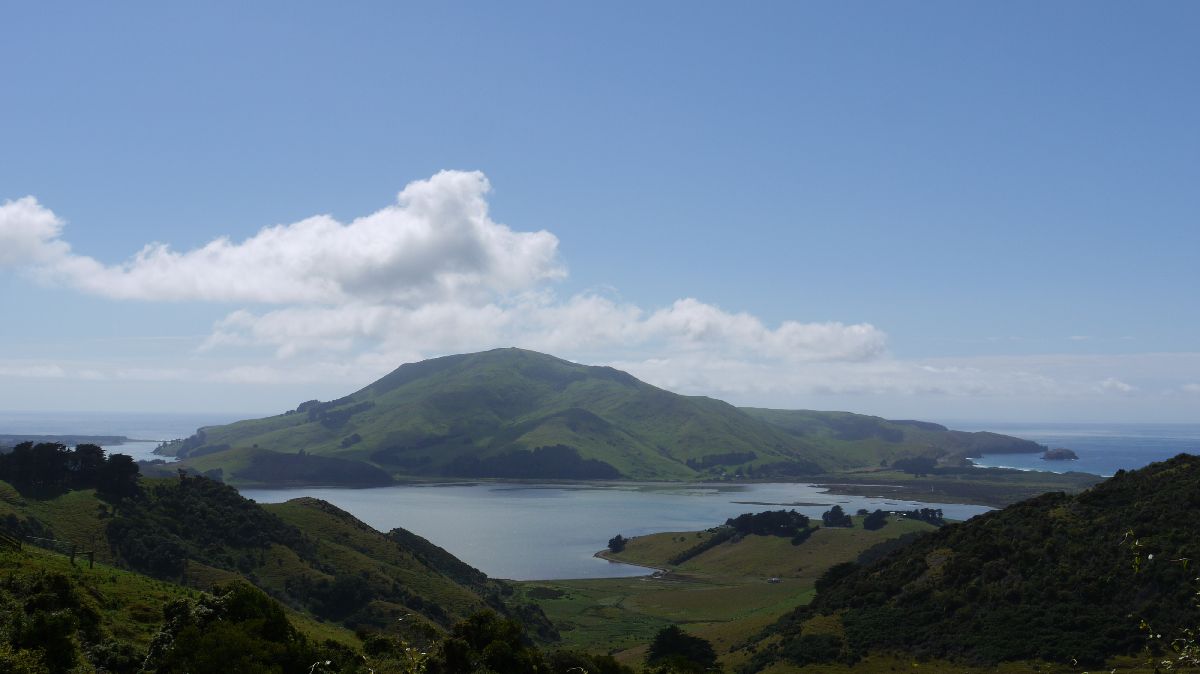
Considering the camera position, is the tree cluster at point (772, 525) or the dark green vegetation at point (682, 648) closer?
the dark green vegetation at point (682, 648)

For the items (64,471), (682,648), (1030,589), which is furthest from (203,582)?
(1030,589)

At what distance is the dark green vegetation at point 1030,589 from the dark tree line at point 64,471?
72851 mm

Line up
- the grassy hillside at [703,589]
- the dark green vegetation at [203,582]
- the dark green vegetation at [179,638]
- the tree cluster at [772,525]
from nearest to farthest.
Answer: the dark green vegetation at [179,638]
the dark green vegetation at [203,582]
the grassy hillside at [703,589]
the tree cluster at [772,525]

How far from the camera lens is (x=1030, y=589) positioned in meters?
65.6

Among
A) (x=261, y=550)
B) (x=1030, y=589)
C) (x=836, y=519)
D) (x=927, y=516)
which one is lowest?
(x=836, y=519)

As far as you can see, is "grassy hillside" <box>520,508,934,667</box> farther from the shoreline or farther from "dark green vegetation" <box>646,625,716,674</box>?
"dark green vegetation" <box>646,625,716,674</box>

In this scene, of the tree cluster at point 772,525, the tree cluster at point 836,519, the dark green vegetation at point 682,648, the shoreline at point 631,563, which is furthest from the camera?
the tree cluster at point 836,519

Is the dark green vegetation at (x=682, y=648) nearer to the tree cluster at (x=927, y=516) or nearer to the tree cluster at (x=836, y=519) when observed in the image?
the tree cluster at (x=836, y=519)

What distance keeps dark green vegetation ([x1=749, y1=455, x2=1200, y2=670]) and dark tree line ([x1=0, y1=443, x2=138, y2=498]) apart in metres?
72.9

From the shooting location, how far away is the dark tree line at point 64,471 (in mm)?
91469

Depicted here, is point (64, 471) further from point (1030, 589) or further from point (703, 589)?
point (1030, 589)

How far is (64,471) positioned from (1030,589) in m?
99.2

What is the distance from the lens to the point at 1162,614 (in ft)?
185

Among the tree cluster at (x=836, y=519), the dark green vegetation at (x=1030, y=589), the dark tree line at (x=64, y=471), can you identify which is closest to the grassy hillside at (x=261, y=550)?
the dark tree line at (x=64, y=471)
